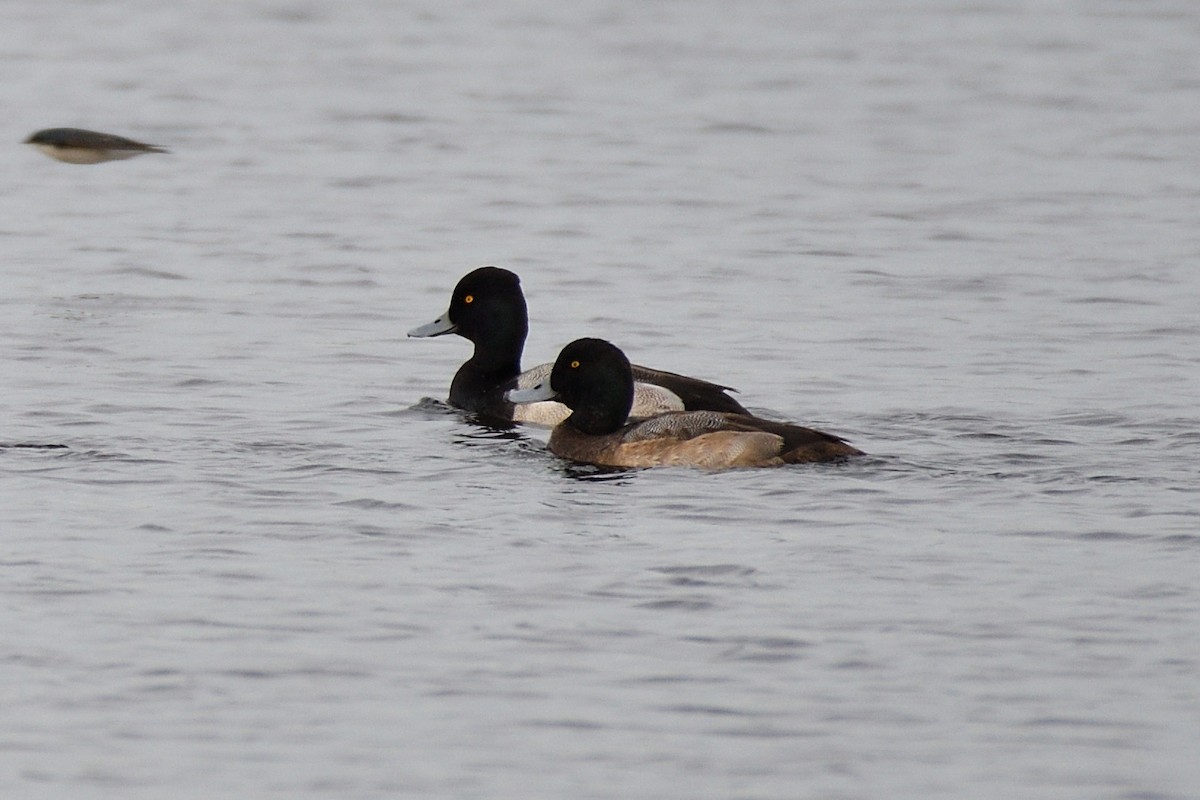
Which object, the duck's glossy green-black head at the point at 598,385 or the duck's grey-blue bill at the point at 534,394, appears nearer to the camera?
the duck's glossy green-black head at the point at 598,385

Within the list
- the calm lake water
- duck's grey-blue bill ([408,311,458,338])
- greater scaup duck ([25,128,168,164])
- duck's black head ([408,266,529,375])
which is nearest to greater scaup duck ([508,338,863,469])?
the calm lake water

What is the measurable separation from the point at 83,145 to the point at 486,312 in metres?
3.76

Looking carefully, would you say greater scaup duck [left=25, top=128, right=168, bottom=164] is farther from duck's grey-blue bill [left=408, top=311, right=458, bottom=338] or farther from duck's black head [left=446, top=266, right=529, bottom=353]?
duck's black head [left=446, top=266, right=529, bottom=353]

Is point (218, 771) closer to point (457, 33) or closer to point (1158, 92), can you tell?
point (1158, 92)

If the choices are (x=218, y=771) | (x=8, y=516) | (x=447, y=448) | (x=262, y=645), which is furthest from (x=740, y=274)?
(x=218, y=771)

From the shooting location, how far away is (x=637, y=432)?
11859mm

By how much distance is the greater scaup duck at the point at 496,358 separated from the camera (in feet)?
42.7

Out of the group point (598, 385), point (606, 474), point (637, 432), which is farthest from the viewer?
point (598, 385)

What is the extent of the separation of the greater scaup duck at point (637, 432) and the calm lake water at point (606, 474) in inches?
5.7

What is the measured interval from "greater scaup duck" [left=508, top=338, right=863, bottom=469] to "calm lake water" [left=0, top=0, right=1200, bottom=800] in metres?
0.14

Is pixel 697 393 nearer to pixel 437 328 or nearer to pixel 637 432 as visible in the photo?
pixel 637 432

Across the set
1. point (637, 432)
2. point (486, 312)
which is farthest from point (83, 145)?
point (637, 432)

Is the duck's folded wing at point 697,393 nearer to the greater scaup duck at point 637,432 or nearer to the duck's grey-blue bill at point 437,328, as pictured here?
the greater scaup duck at point 637,432

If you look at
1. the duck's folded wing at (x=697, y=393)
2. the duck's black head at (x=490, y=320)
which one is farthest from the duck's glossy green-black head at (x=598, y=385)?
the duck's black head at (x=490, y=320)
